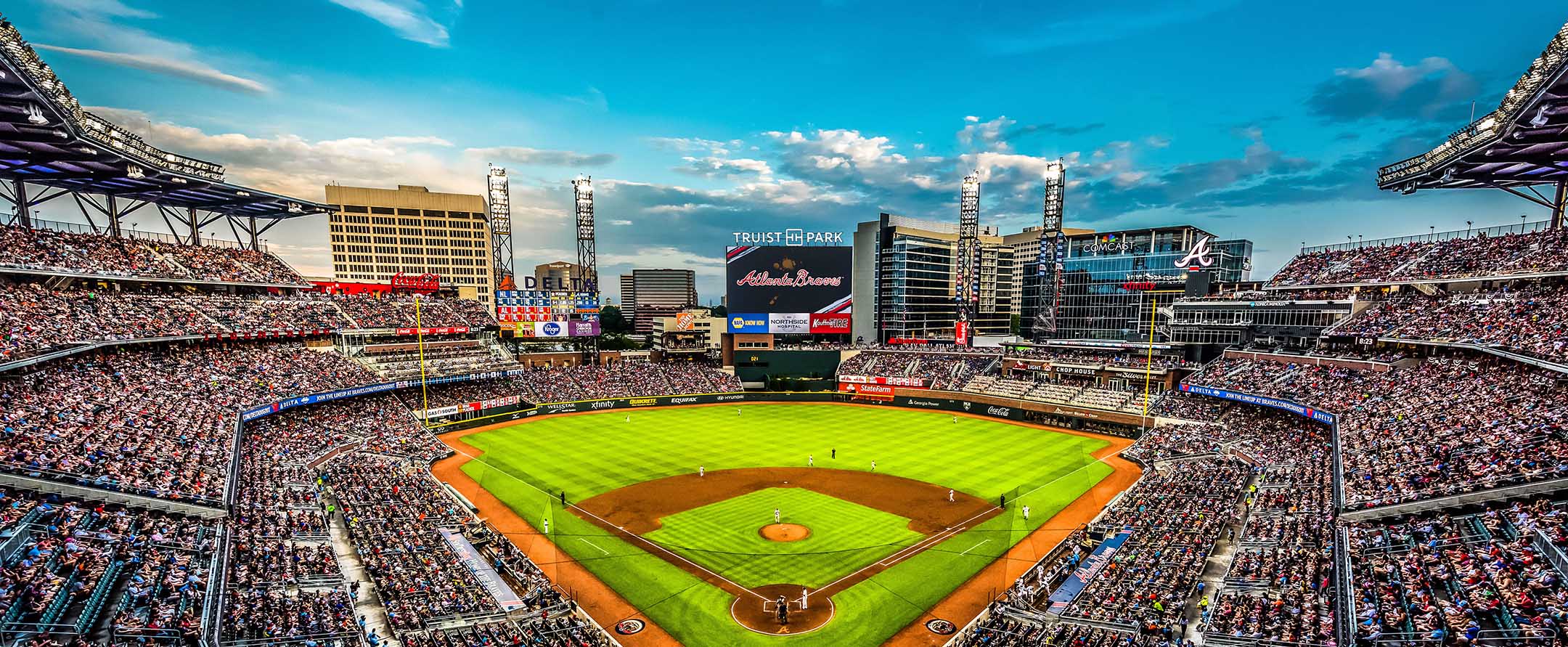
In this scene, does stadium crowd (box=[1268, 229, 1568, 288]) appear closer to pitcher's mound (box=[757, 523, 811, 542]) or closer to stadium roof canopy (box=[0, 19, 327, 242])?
pitcher's mound (box=[757, 523, 811, 542])

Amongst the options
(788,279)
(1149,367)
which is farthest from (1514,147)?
(788,279)

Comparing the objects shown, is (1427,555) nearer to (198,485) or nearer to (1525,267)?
(1525,267)

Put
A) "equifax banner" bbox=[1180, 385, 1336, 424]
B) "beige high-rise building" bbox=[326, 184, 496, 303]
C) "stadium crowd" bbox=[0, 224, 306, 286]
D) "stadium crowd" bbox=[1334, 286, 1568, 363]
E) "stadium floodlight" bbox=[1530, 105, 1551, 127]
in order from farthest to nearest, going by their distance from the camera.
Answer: "beige high-rise building" bbox=[326, 184, 496, 303] < "stadium crowd" bbox=[0, 224, 306, 286] < "equifax banner" bbox=[1180, 385, 1336, 424] < "stadium crowd" bbox=[1334, 286, 1568, 363] < "stadium floodlight" bbox=[1530, 105, 1551, 127]

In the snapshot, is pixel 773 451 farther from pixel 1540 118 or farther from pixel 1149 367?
pixel 1540 118

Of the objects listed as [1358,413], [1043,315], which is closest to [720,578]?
[1358,413]

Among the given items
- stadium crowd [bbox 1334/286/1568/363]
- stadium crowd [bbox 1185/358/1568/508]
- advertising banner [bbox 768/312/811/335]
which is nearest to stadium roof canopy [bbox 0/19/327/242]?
advertising banner [bbox 768/312/811/335]

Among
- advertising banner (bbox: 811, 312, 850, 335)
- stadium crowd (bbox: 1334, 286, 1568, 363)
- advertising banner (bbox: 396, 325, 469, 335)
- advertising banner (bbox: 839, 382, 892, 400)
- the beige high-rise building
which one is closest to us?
stadium crowd (bbox: 1334, 286, 1568, 363)
